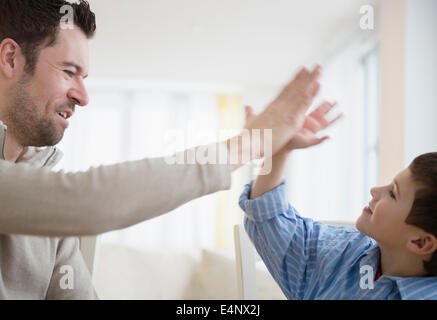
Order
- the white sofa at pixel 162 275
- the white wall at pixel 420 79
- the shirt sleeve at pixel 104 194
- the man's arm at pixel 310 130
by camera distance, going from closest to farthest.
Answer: the shirt sleeve at pixel 104 194
the man's arm at pixel 310 130
the white sofa at pixel 162 275
the white wall at pixel 420 79

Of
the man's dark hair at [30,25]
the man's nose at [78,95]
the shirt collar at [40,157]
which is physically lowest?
the shirt collar at [40,157]

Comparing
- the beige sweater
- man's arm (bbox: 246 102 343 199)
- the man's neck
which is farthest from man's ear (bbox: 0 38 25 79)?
man's arm (bbox: 246 102 343 199)

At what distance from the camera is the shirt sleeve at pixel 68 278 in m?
0.80

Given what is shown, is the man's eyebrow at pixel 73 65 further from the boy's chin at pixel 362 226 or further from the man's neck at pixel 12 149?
the boy's chin at pixel 362 226

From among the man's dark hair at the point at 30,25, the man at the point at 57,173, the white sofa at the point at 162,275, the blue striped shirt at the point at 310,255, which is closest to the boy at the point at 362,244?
the blue striped shirt at the point at 310,255

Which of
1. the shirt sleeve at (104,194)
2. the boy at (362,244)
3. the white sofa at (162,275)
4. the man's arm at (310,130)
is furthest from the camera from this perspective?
the white sofa at (162,275)

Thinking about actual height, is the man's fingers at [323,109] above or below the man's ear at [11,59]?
below

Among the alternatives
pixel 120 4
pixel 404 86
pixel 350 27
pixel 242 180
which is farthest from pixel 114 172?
pixel 242 180

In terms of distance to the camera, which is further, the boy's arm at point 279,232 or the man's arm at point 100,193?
A: the boy's arm at point 279,232

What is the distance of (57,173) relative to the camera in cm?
52

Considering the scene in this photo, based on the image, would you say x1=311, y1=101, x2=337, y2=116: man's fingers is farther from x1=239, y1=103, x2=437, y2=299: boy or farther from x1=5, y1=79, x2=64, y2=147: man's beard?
x1=5, y1=79, x2=64, y2=147: man's beard

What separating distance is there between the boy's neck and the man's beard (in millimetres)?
653

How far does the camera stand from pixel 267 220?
82 centimetres
